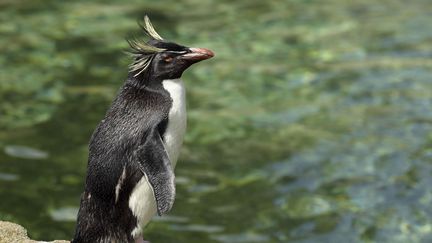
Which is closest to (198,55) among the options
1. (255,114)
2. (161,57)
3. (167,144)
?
(161,57)

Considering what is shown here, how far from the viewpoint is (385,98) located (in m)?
9.54

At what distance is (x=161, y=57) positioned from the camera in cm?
468

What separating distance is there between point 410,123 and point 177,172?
240 centimetres

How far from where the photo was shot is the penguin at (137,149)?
4.48 meters

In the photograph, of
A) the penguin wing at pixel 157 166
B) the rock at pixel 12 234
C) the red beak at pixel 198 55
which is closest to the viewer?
the penguin wing at pixel 157 166

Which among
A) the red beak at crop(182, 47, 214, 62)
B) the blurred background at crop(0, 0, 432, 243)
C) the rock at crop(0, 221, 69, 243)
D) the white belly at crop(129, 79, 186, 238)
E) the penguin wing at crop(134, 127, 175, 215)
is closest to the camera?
the penguin wing at crop(134, 127, 175, 215)

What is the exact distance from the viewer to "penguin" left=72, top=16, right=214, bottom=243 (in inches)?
176

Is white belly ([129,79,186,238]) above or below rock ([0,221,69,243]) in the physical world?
above

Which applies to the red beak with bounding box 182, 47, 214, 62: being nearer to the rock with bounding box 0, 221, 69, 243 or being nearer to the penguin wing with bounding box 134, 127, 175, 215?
the penguin wing with bounding box 134, 127, 175, 215

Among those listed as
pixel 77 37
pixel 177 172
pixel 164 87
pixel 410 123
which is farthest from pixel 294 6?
pixel 164 87

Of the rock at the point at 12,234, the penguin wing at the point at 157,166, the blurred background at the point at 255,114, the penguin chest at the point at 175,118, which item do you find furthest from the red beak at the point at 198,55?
the blurred background at the point at 255,114

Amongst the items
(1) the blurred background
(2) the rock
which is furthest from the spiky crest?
(1) the blurred background

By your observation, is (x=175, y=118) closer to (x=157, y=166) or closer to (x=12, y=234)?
(x=157, y=166)

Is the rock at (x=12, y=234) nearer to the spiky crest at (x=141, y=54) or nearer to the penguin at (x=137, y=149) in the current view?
the penguin at (x=137, y=149)
